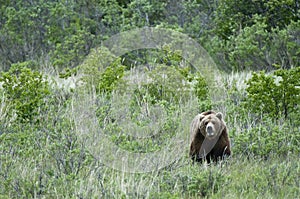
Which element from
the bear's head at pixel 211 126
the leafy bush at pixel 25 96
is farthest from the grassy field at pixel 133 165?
the bear's head at pixel 211 126

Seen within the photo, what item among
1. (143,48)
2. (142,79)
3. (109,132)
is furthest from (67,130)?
(143,48)

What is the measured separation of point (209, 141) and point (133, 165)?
0.76 meters

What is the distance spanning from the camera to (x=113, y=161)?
17.8 ft

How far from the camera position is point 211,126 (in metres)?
5.33

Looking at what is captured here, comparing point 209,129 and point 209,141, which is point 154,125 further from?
point 209,129

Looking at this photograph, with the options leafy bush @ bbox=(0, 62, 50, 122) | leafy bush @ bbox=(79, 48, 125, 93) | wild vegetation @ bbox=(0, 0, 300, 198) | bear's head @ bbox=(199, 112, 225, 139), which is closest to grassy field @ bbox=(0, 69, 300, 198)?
wild vegetation @ bbox=(0, 0, 300, 198)

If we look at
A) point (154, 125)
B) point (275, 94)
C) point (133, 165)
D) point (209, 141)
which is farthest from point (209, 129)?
point (275, 94)

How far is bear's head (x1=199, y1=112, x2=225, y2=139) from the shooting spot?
536 centimetres

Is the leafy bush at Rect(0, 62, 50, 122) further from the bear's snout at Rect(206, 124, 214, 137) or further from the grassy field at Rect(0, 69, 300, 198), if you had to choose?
the bear's snout at Rect(206, 124, 214, 137)

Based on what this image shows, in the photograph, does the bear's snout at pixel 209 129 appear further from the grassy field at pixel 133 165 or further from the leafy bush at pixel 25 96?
the leafy bush at pixel 25 96

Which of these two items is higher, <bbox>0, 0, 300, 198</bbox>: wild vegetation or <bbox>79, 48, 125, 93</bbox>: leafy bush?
<bbox>79, 48, 125, 93</bbox>: leafy bush

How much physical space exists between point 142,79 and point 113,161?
3006 millimetres

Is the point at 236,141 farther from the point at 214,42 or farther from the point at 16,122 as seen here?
the point at 214,42

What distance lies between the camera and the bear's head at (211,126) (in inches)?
211
